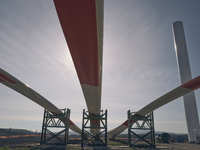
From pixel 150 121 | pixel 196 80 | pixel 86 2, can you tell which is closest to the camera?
pixel 86 2

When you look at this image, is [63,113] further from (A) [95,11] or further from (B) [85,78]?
(A) [95,11]

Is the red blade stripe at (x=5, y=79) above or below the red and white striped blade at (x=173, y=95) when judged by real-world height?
above

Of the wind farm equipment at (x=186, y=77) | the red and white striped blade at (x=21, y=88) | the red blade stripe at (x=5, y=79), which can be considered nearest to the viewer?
the red blade stripe at (x=5, y=79)

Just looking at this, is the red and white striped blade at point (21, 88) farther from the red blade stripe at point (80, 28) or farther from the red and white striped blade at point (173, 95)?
the red and white striped blade at point (173, 95)

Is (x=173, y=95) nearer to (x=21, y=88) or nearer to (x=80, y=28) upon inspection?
(x=80, y=28)

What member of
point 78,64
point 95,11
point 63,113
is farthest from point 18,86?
point 95,11

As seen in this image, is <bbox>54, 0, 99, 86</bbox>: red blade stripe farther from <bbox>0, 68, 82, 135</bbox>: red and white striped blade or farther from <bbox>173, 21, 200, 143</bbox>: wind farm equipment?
<bbox>173, 21, 200, 143</bbox>: wind farm equipment

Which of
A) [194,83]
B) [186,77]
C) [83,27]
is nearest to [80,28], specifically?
[83,27]

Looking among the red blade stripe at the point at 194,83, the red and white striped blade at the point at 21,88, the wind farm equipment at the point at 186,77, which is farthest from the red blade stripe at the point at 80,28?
the wind farm equipment at the point at 186,77
